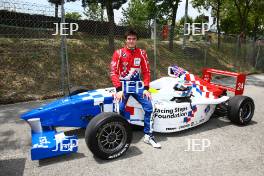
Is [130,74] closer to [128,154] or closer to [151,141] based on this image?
[151,141]

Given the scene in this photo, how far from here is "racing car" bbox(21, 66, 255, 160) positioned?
166 inches

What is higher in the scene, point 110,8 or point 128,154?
point 110,8

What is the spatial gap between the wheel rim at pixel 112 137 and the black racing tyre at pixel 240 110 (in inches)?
105

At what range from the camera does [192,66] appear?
15.2 m

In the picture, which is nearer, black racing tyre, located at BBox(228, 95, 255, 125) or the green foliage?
black racing tyre, located at BBox(228, 95, 255, 125)

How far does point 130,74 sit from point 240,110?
266 cm

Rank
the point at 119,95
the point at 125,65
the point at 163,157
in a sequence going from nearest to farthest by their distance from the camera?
the point at 163,157 → the point at 119,95 → the point at 125,65

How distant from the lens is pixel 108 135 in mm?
4387

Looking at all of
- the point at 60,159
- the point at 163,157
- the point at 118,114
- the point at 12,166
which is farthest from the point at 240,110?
the point at 12,166

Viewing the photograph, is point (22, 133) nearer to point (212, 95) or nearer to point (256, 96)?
point (212, 95)

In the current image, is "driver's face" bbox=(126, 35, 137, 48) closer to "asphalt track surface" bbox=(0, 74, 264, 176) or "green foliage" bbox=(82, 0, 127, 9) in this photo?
"asphalt track surface" bbox=(0, 74, 264, 176)

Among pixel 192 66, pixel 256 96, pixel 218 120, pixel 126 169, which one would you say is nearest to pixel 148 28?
pixel 192 66

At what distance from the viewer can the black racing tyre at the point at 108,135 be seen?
419cm

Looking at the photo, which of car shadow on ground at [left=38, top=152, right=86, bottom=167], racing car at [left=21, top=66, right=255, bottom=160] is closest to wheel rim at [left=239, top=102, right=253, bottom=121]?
racing car at [left=21, top=66, right=255, bottom=160]
